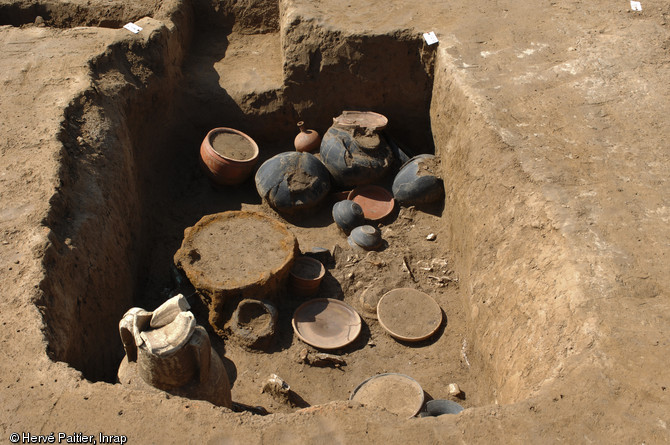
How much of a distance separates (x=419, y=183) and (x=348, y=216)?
32.8 inches

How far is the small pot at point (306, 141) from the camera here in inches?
277

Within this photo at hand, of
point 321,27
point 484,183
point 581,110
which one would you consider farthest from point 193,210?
point 581,110

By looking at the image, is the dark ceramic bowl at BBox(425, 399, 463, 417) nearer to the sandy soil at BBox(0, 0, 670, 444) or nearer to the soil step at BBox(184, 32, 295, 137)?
the sandy soil at BBox(0, 0, 670, 444)

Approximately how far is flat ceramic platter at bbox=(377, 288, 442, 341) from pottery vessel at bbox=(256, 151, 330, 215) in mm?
1530

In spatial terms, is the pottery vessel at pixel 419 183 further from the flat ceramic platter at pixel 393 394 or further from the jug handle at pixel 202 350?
the jug handle at pixel 202 350

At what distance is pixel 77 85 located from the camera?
18.9 ft

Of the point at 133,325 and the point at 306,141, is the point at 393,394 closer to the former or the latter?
the point at 133,325

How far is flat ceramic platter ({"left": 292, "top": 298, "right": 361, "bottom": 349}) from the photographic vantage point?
5.25 m

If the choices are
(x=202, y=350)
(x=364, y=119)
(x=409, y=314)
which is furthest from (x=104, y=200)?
(x=364, y=119)

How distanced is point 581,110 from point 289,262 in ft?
9.89

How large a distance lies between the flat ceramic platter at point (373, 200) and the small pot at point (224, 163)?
1.21 metres

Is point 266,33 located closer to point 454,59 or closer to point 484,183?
point 454,59

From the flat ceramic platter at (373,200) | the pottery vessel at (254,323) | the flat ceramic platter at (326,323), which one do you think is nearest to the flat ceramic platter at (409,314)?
the flat ceramic platter at (326,323)

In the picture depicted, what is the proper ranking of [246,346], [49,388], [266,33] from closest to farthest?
[49,388] < [246,346] < [266,33]
